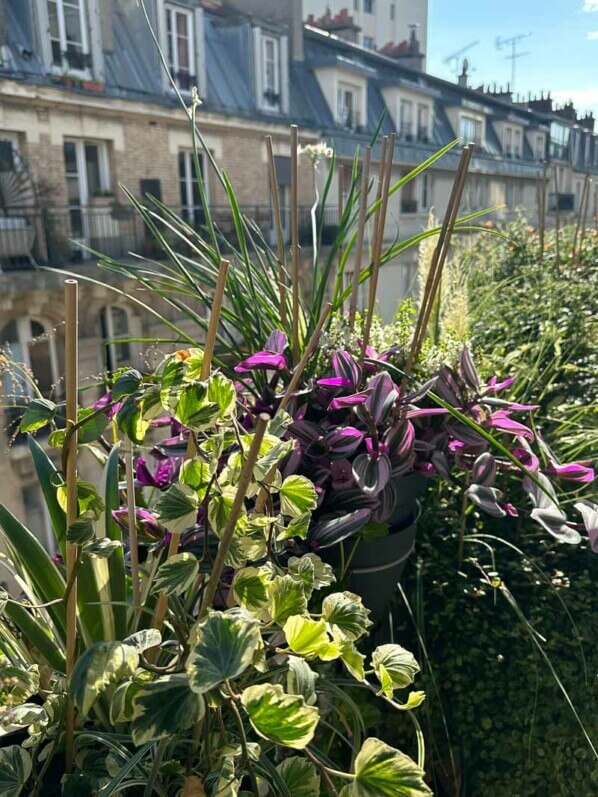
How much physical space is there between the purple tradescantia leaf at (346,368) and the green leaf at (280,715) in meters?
0.52

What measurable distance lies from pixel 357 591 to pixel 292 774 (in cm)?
41

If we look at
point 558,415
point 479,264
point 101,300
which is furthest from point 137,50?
point 558,415

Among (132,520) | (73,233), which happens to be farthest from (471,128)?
(132,520)

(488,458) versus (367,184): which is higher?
(367,184)

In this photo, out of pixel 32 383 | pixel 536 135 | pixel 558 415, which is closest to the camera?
pixel 32 383

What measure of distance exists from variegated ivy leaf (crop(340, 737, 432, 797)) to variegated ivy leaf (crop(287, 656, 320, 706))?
59 mm

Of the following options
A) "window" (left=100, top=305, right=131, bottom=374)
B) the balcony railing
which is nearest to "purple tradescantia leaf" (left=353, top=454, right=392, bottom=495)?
the balcony railing

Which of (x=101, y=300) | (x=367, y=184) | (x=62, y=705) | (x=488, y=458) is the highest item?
(x=367, y=184)

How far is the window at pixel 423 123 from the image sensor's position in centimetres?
1344

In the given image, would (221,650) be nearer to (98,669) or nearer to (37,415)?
(98,669)

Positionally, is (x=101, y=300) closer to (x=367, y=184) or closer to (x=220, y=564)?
(x=367, y=184)

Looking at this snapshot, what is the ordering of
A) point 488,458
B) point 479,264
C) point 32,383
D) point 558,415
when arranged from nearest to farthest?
point 32,383
point 488,458
point 558,415
point 479,264

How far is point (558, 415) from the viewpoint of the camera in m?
1.47

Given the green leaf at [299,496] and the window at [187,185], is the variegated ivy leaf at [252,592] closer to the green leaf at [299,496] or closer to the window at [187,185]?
the green leaf at [299,496]
